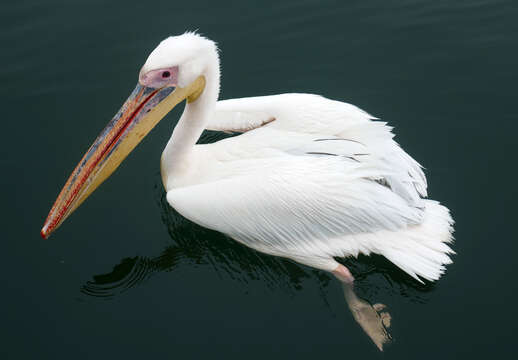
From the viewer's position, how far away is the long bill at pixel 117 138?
3158mm

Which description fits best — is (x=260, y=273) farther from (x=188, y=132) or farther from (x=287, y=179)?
(x=188, y=132)

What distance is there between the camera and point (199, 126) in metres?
3.40

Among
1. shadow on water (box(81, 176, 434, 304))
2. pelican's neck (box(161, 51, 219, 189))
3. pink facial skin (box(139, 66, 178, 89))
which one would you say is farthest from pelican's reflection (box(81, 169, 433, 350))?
pink facial skin (box(139, 66, 178, 89))

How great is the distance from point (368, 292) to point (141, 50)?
3002 mm

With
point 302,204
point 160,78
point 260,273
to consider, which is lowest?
point 260,273

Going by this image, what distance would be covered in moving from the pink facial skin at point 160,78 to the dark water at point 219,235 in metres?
0.92

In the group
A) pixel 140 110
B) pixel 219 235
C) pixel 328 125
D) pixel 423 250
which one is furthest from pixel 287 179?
pixel 140 110

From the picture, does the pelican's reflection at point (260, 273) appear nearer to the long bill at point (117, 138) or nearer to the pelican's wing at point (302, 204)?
the pelican's wing at point (302, 204)

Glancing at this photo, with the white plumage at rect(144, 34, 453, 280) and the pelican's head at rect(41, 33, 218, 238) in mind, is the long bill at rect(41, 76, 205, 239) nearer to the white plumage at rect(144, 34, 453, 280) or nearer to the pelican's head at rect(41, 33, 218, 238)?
the pelican's head at rect(41, 33, 218, 238)

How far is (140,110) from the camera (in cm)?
317

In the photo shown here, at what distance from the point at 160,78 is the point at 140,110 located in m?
0.24

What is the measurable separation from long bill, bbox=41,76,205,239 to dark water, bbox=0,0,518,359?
36cm

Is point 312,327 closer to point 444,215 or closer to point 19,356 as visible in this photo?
point 444,215

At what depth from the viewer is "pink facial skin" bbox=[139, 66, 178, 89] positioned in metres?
3.04
